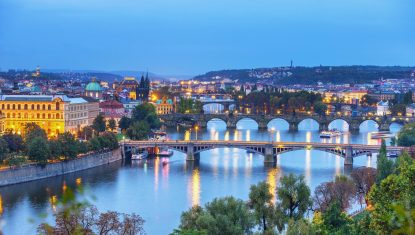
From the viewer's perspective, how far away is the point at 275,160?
21391 mm

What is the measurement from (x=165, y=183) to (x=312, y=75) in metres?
86.1

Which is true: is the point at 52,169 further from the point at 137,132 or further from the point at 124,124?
the point at 124,124

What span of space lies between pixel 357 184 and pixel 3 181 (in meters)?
7.32

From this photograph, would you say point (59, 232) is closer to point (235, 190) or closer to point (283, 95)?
point (235, 190)

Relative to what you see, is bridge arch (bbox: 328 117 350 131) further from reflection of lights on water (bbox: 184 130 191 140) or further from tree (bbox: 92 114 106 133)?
tree (bbox: 92 114 106 133)

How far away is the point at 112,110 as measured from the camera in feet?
108

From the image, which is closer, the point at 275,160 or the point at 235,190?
the point at 235,190

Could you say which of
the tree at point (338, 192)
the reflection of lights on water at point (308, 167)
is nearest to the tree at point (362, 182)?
the tree at point (338, 192)

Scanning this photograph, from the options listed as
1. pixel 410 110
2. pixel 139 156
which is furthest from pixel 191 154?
pixel 410 110

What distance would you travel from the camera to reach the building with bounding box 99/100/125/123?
31.9 metres

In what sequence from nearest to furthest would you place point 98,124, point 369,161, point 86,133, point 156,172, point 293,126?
point 156,172
point 369,161
point 86,133
point 98,124
point 293,126

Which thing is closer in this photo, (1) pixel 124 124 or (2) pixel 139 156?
(2) pixel 139 156

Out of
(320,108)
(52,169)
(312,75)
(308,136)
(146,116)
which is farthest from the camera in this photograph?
(312,75)

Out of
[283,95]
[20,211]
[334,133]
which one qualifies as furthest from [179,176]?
[283,95]
